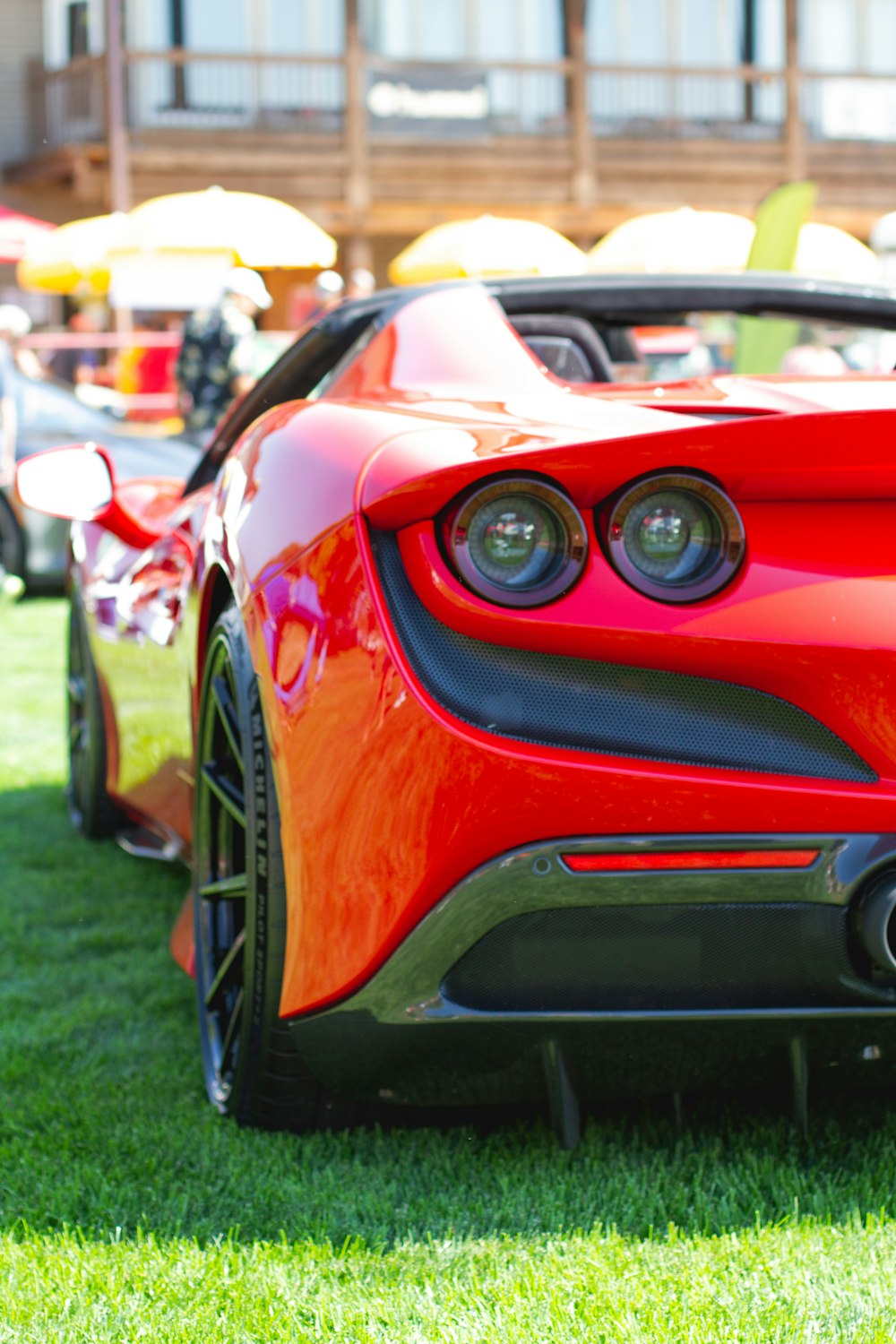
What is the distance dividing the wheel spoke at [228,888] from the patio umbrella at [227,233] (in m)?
13.1

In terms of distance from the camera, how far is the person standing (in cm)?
1016

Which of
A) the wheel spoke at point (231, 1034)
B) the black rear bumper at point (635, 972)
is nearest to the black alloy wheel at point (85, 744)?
the wheel spoke at point (231, 1034)

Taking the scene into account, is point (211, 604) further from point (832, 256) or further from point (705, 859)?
point (832, 256)

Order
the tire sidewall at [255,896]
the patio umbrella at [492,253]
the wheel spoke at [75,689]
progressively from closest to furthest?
the tire sidewall at [255,896] < the wheel spoke at [75,689] < the patio umbrella at [492,253]

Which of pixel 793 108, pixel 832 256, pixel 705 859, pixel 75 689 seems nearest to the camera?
pixel 705 859

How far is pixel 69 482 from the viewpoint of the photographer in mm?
3338

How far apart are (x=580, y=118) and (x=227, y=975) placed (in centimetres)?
2299

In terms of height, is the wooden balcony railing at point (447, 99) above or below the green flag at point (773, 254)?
above

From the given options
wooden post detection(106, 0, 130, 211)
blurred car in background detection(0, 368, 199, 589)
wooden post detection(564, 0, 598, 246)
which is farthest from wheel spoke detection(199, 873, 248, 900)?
wooden post detection(564, 0, 598, 246)

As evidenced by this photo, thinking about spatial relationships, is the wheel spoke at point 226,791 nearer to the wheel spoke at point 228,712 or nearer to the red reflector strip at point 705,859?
the wheel spoke at point 228,712

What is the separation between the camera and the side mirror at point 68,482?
3.29 m

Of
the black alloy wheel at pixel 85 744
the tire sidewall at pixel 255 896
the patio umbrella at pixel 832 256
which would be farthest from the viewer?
the patio umbrella at pixel 832 256

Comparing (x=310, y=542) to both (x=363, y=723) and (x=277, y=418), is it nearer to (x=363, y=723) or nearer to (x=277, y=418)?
(x=363, y=723)

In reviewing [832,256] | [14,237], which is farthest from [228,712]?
[14,237]
